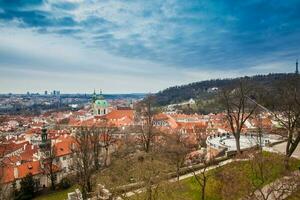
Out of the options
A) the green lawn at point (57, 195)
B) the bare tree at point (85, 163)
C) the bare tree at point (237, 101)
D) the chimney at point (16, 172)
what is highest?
the bare tree at point (237, 101)

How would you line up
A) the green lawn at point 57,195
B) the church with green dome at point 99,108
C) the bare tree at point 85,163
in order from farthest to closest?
the church with green dome at point 99,108 → the green lawn at point 57,195 → the bare tree at point 85,163

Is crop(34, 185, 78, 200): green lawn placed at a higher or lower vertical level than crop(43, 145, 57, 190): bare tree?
lower

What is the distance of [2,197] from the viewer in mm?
27688

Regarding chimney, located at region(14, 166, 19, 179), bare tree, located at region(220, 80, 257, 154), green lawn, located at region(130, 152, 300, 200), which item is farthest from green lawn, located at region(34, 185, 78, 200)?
bare tree, located at region(220, 80, 257, 154)

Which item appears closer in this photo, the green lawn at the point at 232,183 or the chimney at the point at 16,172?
the green lawn at the point at 232,183

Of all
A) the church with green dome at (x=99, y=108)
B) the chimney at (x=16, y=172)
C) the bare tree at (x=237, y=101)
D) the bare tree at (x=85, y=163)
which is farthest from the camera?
the church with green dome at (x=99, y=108)

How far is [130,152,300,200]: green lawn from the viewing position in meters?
14.7

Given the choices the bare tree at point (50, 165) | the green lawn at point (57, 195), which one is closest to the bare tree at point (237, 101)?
the green lawn at point (57, 195)

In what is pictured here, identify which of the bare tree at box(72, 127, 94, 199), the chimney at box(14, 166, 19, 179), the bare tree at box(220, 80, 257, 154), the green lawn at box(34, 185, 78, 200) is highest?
the bare tree at box(220, 80, 257, 154)

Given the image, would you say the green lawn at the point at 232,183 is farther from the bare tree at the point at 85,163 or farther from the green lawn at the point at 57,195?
the green lawn at the point at 57,195

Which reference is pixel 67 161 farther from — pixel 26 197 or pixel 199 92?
pixel 199 92

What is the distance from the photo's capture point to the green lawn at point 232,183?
14.7 meters

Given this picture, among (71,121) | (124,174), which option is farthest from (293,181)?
(71,121)

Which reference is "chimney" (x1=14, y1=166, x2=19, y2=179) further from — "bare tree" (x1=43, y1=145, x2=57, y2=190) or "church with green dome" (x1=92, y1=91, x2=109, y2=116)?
"church with green dome" (x1=92, y1=91, x2=109, y2=116)
